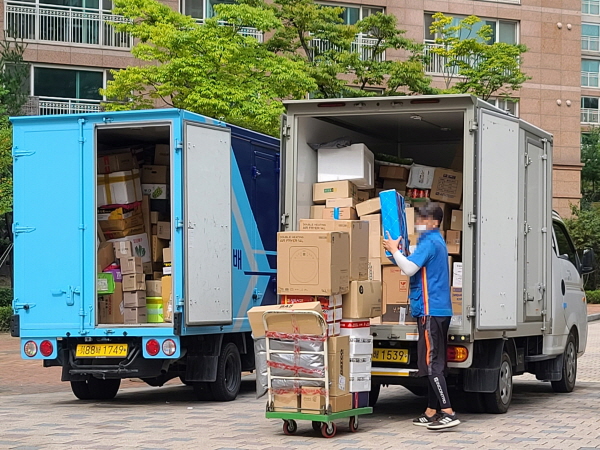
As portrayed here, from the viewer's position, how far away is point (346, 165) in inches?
432

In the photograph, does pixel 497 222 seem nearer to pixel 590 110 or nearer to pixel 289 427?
pixel 289 427

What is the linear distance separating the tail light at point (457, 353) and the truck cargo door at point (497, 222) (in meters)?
0.26

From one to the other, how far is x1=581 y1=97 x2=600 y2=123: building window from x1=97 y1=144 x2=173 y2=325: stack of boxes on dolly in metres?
49.1

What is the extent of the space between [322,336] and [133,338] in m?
3.01

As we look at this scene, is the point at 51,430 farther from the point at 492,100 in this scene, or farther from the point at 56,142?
the point at 492,100

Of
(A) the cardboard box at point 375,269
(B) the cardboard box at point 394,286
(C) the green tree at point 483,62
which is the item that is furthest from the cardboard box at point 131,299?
(C) the green tree at point 483,62

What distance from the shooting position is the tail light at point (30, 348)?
1134 centimetres

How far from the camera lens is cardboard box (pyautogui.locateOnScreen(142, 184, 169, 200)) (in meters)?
12.7

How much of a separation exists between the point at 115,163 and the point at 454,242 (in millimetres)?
3998

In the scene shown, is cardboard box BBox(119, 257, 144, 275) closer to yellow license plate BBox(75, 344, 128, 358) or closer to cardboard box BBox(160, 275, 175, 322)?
cardboard box BBox(160, 275, 175, 322)

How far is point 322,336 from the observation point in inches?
345

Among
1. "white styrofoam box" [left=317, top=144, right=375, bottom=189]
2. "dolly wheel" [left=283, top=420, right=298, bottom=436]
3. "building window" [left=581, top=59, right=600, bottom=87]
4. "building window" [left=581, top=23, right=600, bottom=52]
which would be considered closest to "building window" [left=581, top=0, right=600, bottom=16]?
"building window" [left=581, top=23, right=600, bottom=52]

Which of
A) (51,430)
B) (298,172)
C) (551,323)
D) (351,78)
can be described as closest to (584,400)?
(551,323)

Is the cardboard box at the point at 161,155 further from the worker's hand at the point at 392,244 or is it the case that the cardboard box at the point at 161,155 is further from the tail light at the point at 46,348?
the worker's hand at the point at 392,244
